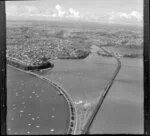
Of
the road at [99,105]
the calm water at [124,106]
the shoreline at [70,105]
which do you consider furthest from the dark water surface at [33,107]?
the calm water at [124,106]

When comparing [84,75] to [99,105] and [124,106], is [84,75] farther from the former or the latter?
[124,106]

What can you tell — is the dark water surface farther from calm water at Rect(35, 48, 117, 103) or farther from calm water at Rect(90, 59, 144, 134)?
calm water at Rect(90, 59, 144, 134)

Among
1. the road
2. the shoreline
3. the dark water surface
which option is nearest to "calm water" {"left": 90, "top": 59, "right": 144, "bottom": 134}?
the road

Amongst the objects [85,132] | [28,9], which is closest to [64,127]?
[85,132]

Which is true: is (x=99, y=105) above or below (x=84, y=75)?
below

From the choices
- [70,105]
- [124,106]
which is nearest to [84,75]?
[70,105]

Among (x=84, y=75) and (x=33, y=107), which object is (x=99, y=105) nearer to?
(x=84, y=75)

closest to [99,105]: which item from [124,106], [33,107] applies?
[124,106]

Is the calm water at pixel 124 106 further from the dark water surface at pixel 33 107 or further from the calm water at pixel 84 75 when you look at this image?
the dark water surface at pixel 33 107
